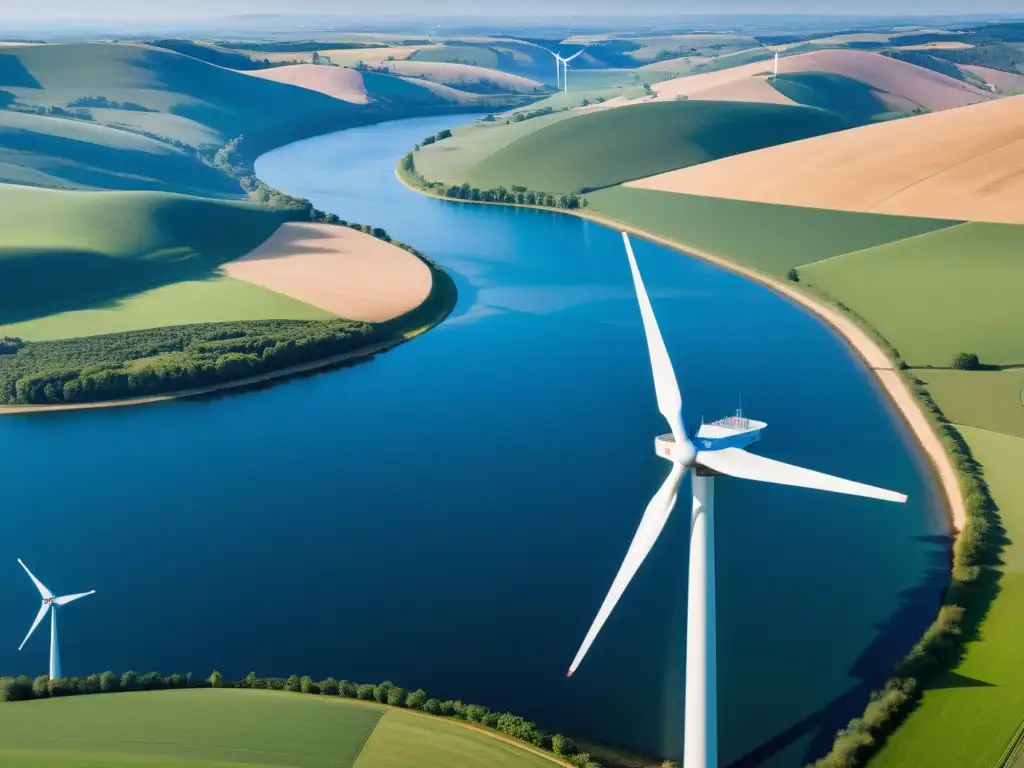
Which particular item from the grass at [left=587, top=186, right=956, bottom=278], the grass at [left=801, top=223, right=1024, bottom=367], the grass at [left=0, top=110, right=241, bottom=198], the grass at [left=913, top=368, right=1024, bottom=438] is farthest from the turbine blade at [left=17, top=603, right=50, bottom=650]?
the grass at [left=0, top=110, right=241, bottom=198]

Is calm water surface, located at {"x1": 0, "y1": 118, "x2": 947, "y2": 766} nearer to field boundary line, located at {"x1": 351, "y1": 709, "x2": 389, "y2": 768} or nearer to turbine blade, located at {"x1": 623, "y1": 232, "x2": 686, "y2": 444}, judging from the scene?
field boundary line, located at {"x1": 351, "y1": 709, "x2": 389, "y2": 768}

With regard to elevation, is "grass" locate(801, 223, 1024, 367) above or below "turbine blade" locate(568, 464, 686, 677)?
below

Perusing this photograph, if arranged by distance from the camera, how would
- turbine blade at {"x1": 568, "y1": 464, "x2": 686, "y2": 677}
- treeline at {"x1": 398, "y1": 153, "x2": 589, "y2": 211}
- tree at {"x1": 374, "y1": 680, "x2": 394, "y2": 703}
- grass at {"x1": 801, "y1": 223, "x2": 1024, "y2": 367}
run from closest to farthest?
turbine blade at {"x1": 568, "y1": 464, "x2": 686, "y2": 677} < tree at {"x1": 374, "y1": 680, "x2": 394, "y2": 703} < grass at {"x1": 801, "y1": 223, "x2": 1024, "y2": 367} < treeline at {"x1": 398, "y1": 153, "x2": 589, "y2": 211}

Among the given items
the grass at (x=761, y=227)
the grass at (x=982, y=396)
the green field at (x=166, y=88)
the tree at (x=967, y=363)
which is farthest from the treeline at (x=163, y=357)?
the green field at (x=166, y=88)

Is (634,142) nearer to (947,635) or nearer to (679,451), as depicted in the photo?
(947,635)

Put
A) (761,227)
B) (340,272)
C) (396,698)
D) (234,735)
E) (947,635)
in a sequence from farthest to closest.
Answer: (761,227)
(340,272)
(947,635)
(396,698)
(234,735)

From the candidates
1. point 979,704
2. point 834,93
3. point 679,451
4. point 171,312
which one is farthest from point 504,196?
point 679,451
